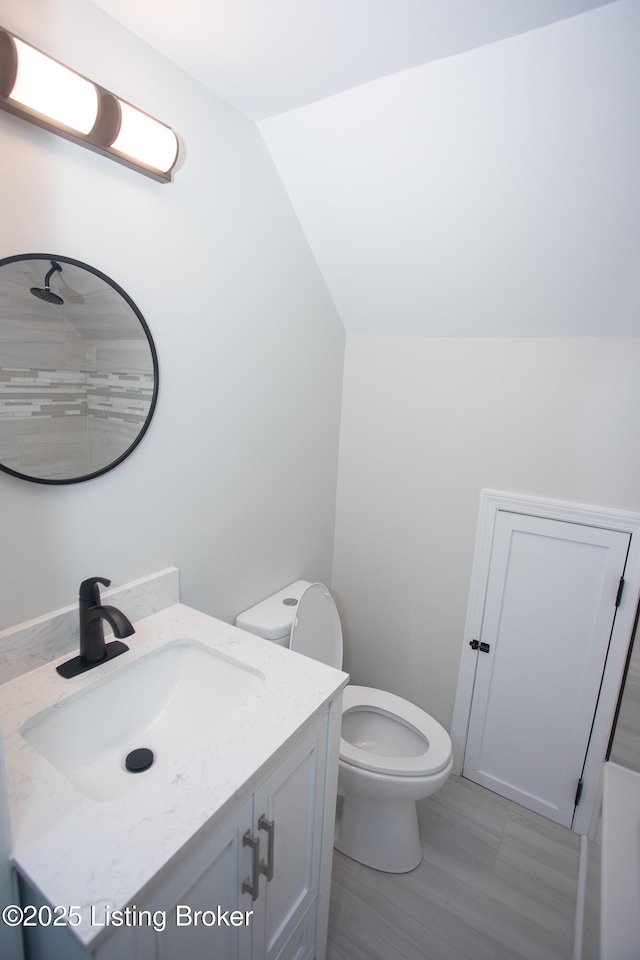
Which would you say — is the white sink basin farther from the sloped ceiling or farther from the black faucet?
A: the sloped ceiling

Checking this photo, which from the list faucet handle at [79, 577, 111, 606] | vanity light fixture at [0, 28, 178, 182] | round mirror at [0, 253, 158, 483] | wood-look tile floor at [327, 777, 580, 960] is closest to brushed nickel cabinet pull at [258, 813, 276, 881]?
faucet handle at [79, 577, 111, 606]

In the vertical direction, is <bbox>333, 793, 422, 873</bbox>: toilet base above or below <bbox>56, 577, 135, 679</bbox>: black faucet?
below

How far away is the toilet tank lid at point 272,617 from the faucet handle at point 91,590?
2.15 feet

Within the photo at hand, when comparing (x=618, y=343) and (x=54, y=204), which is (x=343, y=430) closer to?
(x=618, y=343)

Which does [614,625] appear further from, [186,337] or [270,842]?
[186,337]

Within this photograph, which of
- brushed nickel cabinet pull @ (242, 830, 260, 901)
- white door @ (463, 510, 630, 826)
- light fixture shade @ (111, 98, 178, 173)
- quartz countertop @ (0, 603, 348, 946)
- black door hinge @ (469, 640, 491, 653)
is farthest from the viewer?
black door hinge @ (469, 640, 491, 653)

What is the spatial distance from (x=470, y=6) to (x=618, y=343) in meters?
1.05

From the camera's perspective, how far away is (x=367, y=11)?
102cm

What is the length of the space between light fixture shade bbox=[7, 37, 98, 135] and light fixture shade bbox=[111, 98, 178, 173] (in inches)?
3.0

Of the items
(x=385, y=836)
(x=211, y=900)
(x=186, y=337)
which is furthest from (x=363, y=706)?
(x=186, y=337)

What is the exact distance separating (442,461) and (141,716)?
1.41m

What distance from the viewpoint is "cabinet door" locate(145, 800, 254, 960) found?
795 millimetres

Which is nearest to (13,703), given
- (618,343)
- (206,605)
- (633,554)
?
(206,605)

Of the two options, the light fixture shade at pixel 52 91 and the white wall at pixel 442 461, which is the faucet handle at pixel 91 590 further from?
the white wall at pixel 442 461
